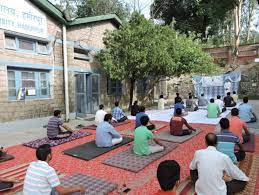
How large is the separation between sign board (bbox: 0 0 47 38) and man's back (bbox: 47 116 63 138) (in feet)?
14.5

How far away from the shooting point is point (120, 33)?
46.6ft

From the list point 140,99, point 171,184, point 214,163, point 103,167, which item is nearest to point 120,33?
point 140,99

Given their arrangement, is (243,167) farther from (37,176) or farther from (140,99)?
(140,99)

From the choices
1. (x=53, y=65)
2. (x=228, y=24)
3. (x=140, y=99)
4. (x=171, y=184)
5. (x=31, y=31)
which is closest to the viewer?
(x=171, y=184)

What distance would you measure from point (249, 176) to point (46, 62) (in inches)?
381

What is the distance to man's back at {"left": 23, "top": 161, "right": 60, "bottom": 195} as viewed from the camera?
3346mm

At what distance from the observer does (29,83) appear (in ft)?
36.3

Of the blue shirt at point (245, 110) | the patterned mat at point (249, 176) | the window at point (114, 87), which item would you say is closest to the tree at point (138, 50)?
the window at point (114, 87)

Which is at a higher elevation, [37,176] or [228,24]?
[228,24]

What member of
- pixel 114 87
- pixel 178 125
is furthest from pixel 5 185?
pixel 114 87

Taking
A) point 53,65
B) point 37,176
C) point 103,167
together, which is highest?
point 53,65

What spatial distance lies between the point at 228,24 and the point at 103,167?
34.6 metres

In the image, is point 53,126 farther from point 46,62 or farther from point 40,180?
point 40,180

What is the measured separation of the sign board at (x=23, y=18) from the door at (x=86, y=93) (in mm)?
3273
